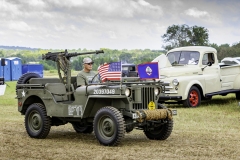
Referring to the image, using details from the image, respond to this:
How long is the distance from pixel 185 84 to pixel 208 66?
1.32 meters

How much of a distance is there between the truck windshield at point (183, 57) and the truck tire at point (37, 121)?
30.0ft

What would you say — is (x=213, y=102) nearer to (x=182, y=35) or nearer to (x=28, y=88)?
(x=28, y=88)

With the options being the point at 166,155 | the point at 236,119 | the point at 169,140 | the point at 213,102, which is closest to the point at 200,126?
the point at 236,119

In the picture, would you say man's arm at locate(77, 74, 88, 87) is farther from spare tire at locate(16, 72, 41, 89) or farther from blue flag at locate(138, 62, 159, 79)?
spare tire at locate(16, 72, 41, 89)

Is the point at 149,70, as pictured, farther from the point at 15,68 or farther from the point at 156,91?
the point at 15,68

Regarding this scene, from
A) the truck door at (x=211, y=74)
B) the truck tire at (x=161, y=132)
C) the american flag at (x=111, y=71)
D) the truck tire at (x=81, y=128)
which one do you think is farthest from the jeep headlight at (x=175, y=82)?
the american flag at (x=111, y=71)

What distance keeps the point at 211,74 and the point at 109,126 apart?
33.4ft

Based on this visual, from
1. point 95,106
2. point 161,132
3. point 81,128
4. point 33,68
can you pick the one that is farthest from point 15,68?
point 161,132

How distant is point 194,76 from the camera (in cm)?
1902

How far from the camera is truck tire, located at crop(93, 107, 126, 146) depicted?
9.59 m

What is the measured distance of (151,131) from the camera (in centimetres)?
1088

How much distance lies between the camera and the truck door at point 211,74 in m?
19.3

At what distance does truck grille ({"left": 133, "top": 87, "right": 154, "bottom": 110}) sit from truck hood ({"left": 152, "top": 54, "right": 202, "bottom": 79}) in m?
8.72

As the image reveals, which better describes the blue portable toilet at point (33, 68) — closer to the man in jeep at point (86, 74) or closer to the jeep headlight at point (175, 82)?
the jeep headlight at point (175, 82)
